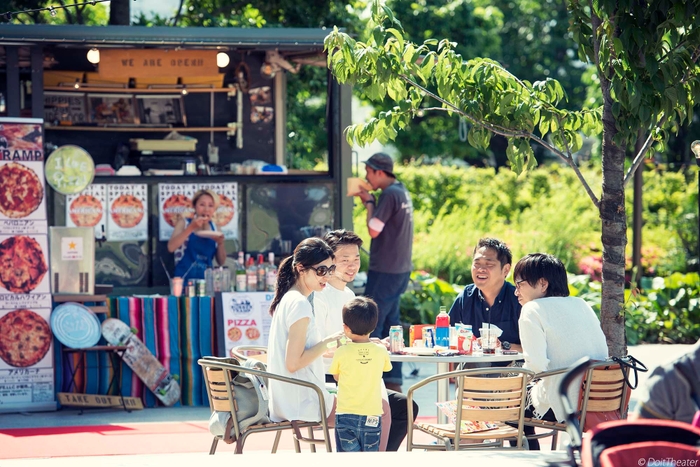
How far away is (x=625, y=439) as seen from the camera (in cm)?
323

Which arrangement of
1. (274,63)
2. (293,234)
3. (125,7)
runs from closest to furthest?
(293,234) → (274,63) → (125,7)

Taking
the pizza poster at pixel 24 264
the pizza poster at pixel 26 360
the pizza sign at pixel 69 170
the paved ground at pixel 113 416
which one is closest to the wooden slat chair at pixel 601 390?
the paved ground at pixel 113 416

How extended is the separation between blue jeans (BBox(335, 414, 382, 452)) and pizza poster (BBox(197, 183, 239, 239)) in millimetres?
4803

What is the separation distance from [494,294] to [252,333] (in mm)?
2781

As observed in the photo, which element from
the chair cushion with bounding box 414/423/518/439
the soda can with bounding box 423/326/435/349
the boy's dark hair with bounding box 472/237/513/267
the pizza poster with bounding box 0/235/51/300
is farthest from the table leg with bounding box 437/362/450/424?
the pizza poster with bounding box 0/235/51/300

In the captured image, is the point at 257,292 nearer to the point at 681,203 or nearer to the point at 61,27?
the point at 61,27

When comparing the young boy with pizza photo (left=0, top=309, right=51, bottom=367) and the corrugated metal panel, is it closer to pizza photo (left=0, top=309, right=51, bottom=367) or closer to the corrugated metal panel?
pizza photo (left=0, top=309, right=51, bottom=367)

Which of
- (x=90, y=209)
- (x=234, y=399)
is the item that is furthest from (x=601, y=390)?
(x=90, y=209)

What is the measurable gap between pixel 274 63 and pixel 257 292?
13.3ft

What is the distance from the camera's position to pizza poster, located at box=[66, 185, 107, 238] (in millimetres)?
9328

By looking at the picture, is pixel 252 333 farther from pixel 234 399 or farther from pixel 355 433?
pixel 355 433

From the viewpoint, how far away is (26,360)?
8000mm

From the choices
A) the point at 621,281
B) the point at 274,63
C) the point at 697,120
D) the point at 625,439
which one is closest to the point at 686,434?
the point at 625,439

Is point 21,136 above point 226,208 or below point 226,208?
above
